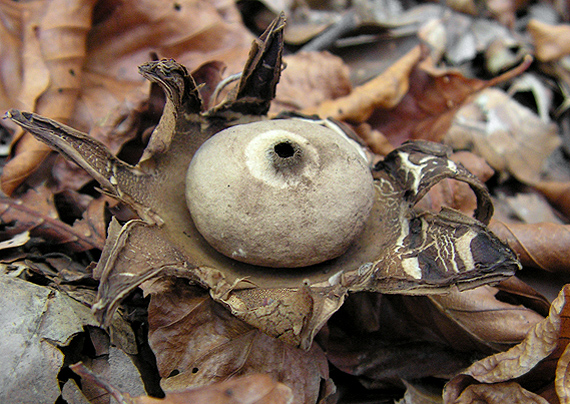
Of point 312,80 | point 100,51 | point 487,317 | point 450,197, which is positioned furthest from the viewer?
point 312,80

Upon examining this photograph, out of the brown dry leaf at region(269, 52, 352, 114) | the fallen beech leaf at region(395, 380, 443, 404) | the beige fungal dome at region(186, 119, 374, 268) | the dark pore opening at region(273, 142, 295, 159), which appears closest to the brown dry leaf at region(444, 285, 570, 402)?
the fallen beech leaf at region(395, 380, 443, 404)

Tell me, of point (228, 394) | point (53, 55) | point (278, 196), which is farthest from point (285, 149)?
point (53, 55)

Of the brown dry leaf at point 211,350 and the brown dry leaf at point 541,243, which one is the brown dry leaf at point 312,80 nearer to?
the brown dry leaf at point 541,243

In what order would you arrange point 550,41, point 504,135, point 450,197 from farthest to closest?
point 550,41 < point 504,135 < point 450,197

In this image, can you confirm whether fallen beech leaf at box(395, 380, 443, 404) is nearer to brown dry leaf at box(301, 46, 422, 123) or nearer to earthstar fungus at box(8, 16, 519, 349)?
earthstar fungus at box(8, 16, 519, 349)

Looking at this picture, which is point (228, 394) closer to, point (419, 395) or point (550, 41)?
point (419, 395)

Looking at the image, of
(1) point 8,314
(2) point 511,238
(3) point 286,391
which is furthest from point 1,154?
(2) point 511,238
